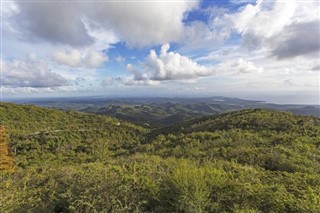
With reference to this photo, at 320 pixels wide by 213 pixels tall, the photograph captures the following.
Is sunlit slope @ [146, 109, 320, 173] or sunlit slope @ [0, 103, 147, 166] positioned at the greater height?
sunlit slope @ [146, 109, 320, 173]

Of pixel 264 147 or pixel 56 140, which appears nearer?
pixel 264 147

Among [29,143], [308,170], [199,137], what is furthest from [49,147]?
[308,170]

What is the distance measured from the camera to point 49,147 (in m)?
34.8

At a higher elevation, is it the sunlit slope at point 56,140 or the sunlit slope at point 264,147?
the sunlit slope at point 264,147

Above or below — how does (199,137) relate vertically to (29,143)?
above

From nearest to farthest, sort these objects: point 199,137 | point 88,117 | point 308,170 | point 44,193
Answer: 1. point 44,193
2. point 308,170
3. point 199,137
4. point 88,117

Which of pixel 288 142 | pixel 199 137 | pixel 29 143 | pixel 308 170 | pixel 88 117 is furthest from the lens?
pixel 88 117

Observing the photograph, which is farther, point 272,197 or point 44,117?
point 44,117

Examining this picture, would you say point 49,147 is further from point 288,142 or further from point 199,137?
point 288,142

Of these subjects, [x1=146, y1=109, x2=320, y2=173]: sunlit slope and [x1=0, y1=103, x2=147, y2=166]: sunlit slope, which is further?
[x1=0, y1=103, x2=147, y2=166]: sunlit slope

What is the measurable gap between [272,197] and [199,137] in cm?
1972

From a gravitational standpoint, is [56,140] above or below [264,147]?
below

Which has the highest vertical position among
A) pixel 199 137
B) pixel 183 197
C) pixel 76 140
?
pixel 183 197

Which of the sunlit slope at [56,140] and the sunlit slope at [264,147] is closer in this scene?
the sunlit slope at [264,147]
